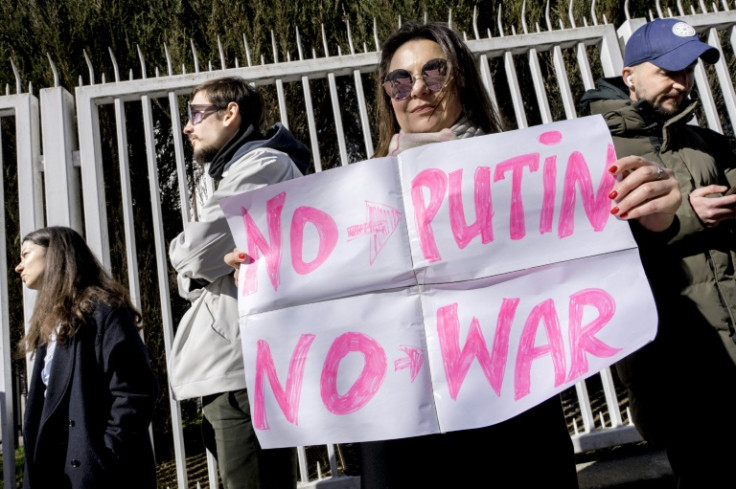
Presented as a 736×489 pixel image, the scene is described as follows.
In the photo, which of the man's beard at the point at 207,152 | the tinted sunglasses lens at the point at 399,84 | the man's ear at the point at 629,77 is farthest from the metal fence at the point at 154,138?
the tinted sunglasses lens at the point at 399,84

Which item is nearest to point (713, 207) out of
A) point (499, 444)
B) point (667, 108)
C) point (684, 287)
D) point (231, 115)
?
point (684, 287)

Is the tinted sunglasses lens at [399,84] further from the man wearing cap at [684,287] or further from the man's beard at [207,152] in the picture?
the man's beard at [207,152]

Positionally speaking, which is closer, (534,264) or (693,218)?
(534,264)

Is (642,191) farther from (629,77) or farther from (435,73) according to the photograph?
(629,77)

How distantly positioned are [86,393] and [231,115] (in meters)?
1.14

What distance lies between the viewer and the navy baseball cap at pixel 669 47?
181 centimetres

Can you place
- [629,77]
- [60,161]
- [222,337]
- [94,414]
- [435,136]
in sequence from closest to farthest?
[435,136]
[222,337]
[629,77]
[94,414]
[60,161]

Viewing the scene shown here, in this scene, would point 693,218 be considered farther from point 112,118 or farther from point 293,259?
point 112,118

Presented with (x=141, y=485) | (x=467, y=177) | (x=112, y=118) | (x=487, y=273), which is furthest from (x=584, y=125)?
(x=112, y=118)

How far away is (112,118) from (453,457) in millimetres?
3786

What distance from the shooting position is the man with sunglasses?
1764 millimetres

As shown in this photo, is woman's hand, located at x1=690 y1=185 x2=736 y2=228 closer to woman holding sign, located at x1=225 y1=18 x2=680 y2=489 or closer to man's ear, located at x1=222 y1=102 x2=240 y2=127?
woman holding sign, located at x1=225 y1=18 x2=680 y2=489

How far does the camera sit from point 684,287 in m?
1.73

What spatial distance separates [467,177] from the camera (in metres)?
1.20
